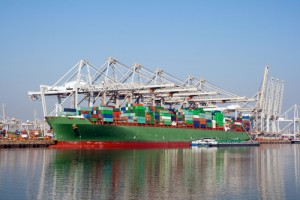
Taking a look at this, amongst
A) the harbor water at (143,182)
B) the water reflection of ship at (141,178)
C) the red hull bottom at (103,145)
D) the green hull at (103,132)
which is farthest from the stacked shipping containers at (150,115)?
the harbor water at (143,182)

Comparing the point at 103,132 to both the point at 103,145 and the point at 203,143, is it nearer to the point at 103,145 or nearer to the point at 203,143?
the point at 103,145

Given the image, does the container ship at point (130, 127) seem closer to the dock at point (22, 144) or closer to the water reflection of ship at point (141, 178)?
the dock at point (22, 144)

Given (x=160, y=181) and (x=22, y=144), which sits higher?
(x=22, y=144)

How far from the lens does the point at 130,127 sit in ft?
190

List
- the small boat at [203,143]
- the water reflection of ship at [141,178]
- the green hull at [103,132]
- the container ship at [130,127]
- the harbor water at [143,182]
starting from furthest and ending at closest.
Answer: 1. the small boat at [203,143]
2. the container ship at [130,127]
3. the green hull at [103,132]
4. the water reflection of ship at [141,178]
5. the harbor water at [143,182]

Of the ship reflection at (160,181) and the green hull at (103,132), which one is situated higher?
the green hull at (103,132)

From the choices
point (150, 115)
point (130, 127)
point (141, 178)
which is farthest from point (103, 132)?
point (141, 178)

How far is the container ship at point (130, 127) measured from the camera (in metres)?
54.3

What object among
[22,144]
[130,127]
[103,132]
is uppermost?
[130,127]

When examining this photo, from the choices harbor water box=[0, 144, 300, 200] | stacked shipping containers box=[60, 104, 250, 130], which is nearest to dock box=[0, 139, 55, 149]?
stacked shipping containers box=[60, 104, 250, 130]

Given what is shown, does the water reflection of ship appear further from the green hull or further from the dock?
the dock

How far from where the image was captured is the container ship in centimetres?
5434

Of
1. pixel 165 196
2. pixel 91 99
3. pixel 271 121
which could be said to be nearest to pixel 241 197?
pixel 165 196

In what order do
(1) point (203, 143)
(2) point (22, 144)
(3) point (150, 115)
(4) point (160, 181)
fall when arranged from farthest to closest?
(1) point (203, 143) → (2) point (22, 144) → (3) point (150, 115) → (4) point (160, 181)
